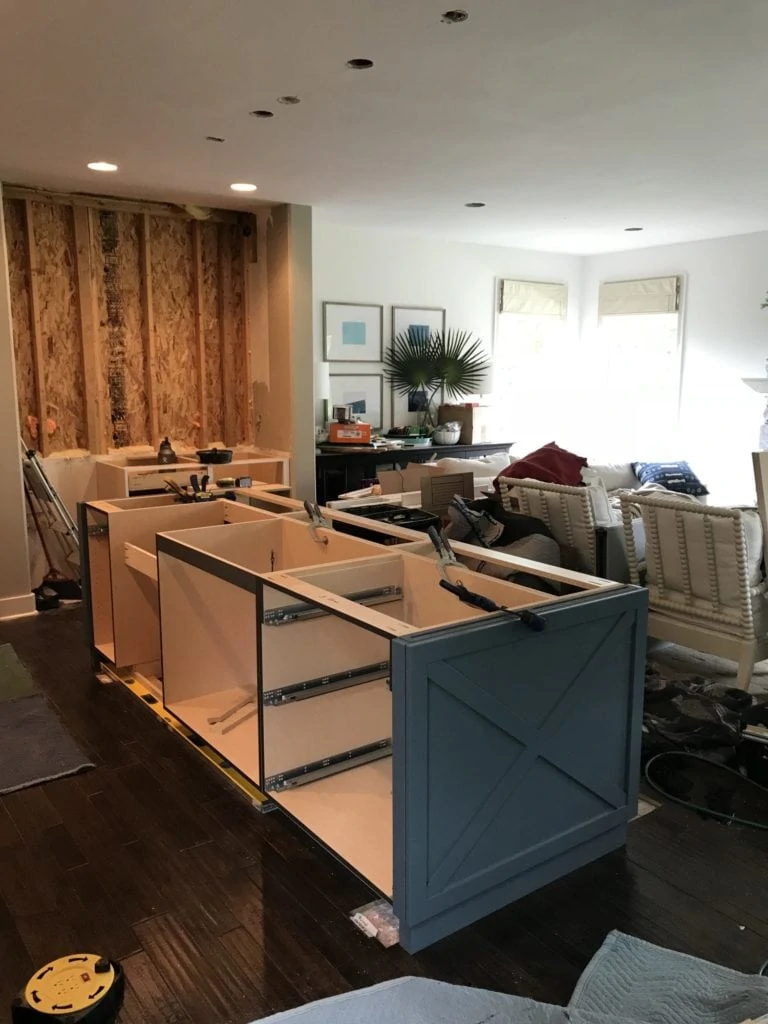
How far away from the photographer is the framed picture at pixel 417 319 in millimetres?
7109

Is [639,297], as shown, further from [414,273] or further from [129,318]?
[129,318]

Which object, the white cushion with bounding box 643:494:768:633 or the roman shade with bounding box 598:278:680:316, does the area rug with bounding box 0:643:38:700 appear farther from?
the roman shade with bounding box 598:278:680:316

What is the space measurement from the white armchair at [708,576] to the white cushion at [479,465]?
1.85 metres

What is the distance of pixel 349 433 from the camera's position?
6.36 metres

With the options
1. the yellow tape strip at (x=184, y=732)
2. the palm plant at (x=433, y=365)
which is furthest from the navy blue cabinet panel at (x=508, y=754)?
the palm plant at (x=433, y=365)

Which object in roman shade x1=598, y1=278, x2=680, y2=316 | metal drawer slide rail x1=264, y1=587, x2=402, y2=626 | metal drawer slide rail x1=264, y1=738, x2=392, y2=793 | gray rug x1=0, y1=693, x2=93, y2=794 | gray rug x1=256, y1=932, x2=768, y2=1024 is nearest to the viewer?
gray rug x1=256, y1=932, x2=768, y2=1024

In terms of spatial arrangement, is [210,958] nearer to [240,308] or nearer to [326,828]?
[326,828]

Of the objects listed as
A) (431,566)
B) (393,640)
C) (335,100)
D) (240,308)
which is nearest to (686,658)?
(431,566)

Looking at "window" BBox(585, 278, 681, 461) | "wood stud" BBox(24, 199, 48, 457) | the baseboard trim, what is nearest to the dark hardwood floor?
the baseboard trim

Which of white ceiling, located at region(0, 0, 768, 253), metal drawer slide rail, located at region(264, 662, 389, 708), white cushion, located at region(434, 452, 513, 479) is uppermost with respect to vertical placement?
white ceiling, located at region(0, 0, 768, 253)

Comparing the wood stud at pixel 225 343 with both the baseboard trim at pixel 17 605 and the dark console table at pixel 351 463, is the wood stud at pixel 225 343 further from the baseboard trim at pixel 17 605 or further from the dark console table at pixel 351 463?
the baseboard trim at pixel 17 605

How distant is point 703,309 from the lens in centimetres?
734

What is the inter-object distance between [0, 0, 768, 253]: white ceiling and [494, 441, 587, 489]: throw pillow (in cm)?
163

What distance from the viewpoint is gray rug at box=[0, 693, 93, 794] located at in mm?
3148
